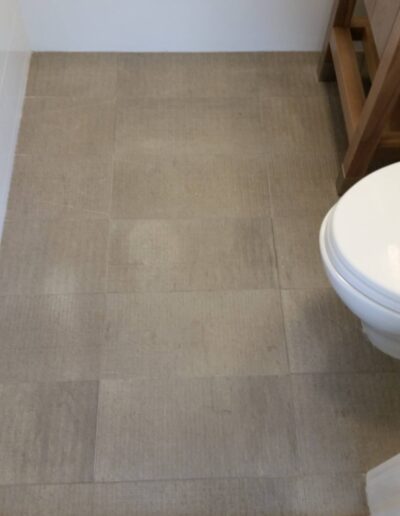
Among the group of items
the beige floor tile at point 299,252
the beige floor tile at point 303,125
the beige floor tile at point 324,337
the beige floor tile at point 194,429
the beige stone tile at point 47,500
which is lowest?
the beige stone tile at point 47,500

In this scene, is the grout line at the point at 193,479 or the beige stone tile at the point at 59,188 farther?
the beige stone tile at the point at 59,188

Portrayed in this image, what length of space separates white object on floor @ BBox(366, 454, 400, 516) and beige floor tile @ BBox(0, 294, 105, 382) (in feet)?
2.33

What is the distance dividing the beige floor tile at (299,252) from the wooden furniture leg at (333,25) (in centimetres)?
61

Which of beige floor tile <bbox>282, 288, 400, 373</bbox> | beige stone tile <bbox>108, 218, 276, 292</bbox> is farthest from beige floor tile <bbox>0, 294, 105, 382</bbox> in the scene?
beige floor tile <bbox>282, 288, 400, 373</bbox>

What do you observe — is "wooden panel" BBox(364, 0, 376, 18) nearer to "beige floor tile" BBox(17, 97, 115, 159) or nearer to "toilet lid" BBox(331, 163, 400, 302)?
"toilet lid" BBox(331, 163, 400, 302)

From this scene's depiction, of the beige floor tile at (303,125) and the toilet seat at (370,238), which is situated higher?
the toilet seat at (370,238)

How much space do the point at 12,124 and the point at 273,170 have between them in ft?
2.89

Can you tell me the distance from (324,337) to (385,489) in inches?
16.4

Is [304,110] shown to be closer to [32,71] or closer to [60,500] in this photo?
[32,71]

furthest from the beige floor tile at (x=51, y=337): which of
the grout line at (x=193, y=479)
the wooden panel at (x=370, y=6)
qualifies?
the wooden panel at (x=370, y=6)

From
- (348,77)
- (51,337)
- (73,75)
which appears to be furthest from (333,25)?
(51,337)

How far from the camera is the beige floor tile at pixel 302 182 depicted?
1.59m

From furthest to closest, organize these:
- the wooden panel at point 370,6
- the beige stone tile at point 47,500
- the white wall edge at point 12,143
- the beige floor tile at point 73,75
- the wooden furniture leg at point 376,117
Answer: the beige floor tile at point 73,75
the white wall edge at point 12,143
the wooden panel at point 370,6
the wooden furniture leg at point 376,117
the beige stone tile at point 47,500

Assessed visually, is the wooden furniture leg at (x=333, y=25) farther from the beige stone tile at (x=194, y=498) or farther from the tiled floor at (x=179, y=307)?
the beige stone tile at (x=194, y=498)
